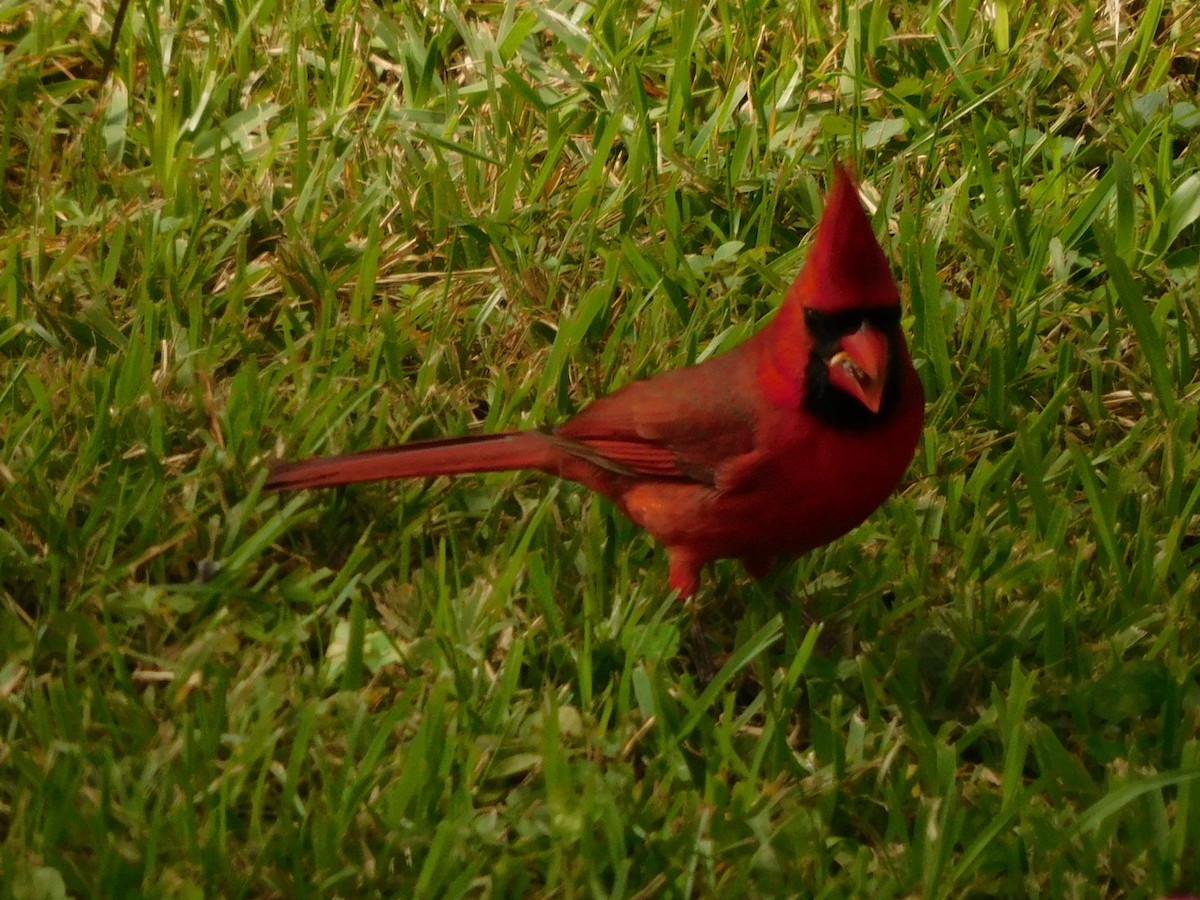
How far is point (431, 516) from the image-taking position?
3.44 meters

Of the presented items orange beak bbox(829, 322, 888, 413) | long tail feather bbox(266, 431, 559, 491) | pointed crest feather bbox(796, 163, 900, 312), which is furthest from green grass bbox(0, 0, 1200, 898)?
pointed crest feather bbox(796, 163, 900, 312)

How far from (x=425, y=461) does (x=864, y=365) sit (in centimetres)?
84

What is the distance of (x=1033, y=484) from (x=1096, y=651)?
388mm

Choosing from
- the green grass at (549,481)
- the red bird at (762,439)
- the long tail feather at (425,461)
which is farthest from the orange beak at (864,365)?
the long tail feather at (425,461)

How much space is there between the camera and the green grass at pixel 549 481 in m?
2.70

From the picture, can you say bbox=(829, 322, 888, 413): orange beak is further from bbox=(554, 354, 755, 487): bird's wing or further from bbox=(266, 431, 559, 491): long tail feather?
bbox=(266, 431, 559, 491): long tail feather

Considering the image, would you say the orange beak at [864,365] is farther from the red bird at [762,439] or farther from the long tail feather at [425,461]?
the long tail feather at [425,461]

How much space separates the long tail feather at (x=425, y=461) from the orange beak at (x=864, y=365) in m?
0.63

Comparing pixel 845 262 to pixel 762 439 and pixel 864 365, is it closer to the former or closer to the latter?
Answer: pixel 864 365

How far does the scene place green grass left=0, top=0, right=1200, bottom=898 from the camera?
2.70m

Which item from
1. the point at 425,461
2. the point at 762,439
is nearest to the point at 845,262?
the point at 762,439

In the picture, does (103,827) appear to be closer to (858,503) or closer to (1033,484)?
(858,503)

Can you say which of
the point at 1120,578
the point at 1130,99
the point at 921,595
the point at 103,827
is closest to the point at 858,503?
the point at 921,595

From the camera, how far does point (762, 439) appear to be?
119 inches
